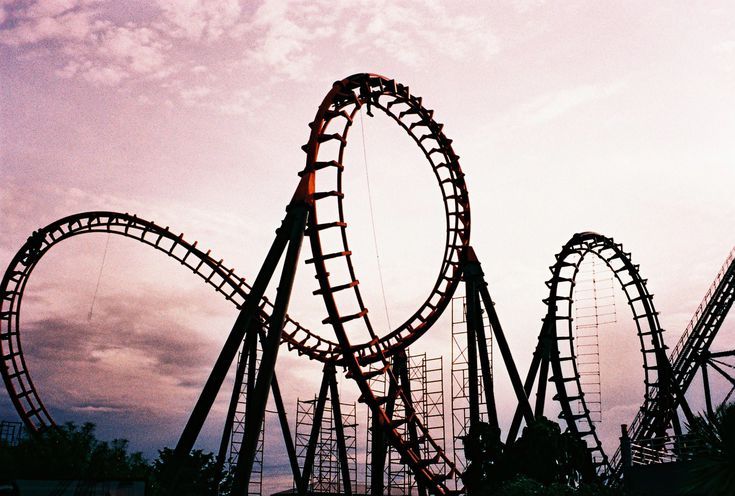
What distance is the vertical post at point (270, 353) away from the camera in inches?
595

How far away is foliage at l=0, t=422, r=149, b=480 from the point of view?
69.5 feet

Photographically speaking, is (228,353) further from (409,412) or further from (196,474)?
(196,474)

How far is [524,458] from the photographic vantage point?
20.2 m

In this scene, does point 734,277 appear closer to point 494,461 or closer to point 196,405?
point 494,461

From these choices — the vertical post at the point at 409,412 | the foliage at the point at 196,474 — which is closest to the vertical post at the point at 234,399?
the foliage at the point at 196,474

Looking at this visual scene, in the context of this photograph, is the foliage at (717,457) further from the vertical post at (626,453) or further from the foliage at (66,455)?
the foliage at (66,455)

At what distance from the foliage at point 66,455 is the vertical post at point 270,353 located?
7.32m

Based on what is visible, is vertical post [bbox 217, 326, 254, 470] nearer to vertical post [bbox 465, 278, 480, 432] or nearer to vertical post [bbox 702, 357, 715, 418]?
vertical post [bbox 465, 278, 480, 432]

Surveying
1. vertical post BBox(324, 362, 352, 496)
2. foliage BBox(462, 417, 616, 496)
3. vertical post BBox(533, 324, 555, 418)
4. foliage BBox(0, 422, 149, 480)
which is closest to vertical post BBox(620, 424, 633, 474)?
foliage BBox(462, 417, 616, 496)

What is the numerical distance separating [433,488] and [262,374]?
7644 millimetres

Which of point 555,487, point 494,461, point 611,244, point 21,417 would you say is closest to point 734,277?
point 611,244

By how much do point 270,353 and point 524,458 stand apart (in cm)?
870

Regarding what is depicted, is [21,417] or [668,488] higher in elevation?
[21,417]

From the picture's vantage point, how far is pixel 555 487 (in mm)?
16812
